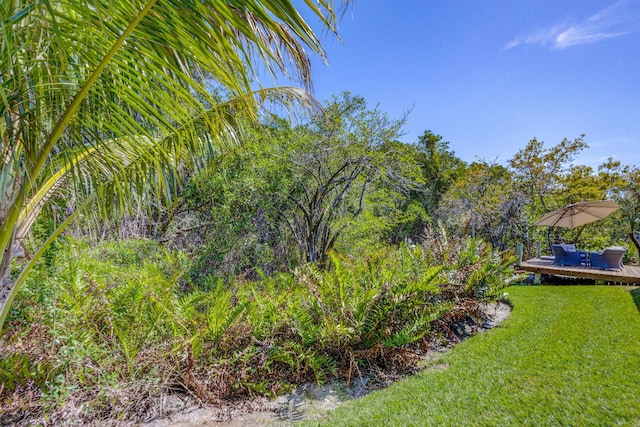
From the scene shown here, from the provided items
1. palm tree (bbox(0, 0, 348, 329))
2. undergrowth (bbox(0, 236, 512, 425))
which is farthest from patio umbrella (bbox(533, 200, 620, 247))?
palm tree (bbox(0, 0, 348, 329))

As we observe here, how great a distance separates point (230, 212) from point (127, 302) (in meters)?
4.33

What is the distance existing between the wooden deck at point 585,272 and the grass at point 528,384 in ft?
15.3

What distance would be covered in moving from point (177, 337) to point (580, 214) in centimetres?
1383

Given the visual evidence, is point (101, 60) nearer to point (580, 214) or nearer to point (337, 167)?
point (337, 167)

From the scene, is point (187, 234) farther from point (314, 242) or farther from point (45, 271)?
point (45, 271)

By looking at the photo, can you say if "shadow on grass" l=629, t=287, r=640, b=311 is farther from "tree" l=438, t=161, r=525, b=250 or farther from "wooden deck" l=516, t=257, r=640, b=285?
"tree" l=438, t=161, r=525, b=250

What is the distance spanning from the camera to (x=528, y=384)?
3508mm

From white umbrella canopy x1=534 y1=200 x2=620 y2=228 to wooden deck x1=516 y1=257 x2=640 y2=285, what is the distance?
161 centimetres

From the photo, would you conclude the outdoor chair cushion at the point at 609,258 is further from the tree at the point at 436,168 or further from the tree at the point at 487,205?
the tree at the point at 436,168

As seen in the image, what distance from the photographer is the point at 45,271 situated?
348 cm

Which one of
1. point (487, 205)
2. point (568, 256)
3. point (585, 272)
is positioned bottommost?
point (585, 272)

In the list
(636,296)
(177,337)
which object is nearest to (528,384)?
(177,337)

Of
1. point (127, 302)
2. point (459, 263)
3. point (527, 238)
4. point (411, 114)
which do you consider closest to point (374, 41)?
point (411, 114)

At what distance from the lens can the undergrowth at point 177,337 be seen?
3.03m
